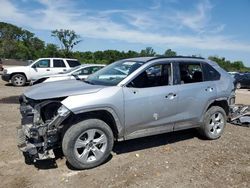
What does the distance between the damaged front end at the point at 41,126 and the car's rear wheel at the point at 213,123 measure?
3190mm

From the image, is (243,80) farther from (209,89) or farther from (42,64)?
(209,89)

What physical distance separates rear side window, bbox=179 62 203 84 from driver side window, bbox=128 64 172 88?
32cm

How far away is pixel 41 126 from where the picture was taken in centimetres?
469

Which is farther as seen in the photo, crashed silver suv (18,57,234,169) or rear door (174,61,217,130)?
rear door (174,61,217,130)

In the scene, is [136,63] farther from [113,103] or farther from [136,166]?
[136,166]

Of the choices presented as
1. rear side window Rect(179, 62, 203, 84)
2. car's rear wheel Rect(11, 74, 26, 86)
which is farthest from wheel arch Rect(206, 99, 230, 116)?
car's rear wheel Rect(11, 74, 26, 86)

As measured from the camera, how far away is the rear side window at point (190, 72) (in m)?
6.21

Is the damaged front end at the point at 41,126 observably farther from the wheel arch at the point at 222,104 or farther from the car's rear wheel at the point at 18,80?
the car's rear wheel at the point at 18,80

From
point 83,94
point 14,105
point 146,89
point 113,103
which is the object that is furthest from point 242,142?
point 14,105

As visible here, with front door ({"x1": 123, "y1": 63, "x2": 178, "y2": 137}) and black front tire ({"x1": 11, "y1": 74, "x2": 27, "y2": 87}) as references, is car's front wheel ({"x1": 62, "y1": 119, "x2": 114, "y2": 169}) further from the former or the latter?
black front tire ({"x1": 11, "y1": 74, "x2": 27, "y2": 87})

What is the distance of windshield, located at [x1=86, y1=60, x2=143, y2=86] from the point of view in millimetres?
5559

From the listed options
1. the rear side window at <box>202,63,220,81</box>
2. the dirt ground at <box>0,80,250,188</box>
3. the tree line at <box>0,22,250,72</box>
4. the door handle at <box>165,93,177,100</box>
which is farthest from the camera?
the tree line at <box>0,22,250,72</box>

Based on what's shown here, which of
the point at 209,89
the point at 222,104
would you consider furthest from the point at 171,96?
the point at 222,104

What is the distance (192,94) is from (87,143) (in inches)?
95.4
